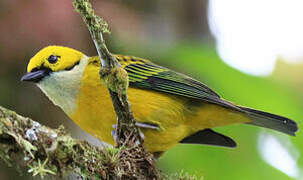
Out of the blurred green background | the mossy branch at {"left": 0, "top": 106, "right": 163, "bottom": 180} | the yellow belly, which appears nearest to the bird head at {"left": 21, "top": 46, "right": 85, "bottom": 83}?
the yellow belly

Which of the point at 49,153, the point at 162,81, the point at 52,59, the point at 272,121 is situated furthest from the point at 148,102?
the point at 49,153

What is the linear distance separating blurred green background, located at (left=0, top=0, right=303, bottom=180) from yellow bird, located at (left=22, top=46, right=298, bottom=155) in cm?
15

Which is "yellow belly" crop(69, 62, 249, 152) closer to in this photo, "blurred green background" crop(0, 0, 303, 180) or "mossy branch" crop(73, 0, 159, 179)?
"blurred green background" crop(0, 0, 303, 180)

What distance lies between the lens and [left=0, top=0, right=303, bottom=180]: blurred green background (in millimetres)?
3643

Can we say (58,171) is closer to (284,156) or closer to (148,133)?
(148,133)

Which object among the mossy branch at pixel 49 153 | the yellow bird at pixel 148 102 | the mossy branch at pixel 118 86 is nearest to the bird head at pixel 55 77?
the yellow bird at pixel 148 102

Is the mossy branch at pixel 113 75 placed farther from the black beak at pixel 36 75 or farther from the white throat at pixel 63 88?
the black beak at pixel 36 75

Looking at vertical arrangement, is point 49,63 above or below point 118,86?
below

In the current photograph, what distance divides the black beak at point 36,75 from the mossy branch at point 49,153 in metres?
1.05

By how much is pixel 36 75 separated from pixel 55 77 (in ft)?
0.51

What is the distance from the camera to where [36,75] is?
3238 mm

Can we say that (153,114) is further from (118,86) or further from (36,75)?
(118,86)

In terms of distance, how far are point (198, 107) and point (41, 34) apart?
160 centimetres

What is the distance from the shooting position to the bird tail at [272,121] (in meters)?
3.56
